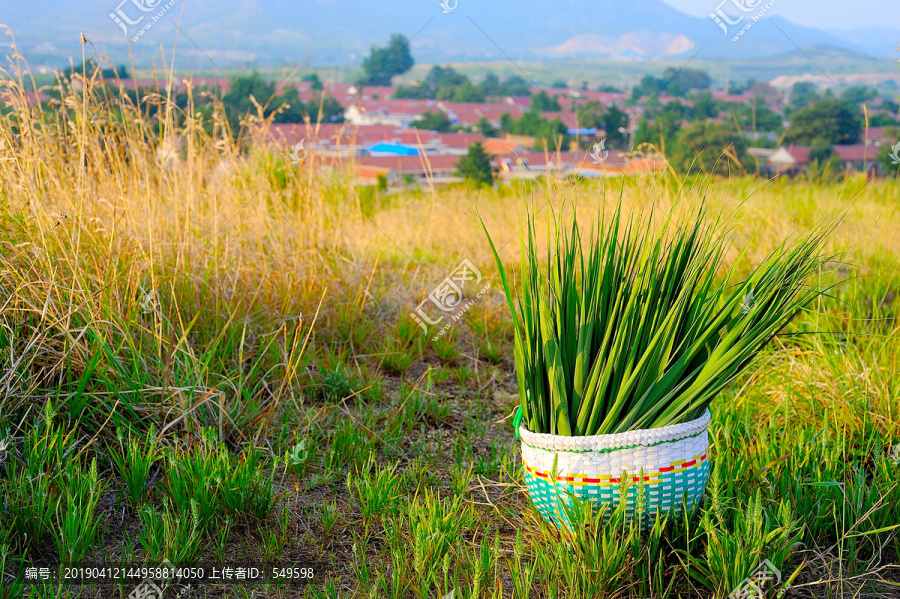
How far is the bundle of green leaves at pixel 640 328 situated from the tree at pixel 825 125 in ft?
60.6

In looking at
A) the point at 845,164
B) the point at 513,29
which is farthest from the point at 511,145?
the point at 513,29

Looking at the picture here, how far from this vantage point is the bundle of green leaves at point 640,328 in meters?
1.46

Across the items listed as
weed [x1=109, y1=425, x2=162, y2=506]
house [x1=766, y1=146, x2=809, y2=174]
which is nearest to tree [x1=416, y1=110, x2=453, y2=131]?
house [x1=766, y1=146, x2=809, y2=174]

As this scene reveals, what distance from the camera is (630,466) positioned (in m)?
1.45

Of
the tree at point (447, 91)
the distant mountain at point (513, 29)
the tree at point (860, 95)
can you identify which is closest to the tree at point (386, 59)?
the tree at point (447, 91)

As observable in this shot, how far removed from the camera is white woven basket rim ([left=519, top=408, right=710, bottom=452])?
1425 millimetres

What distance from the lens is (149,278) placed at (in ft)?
7.77

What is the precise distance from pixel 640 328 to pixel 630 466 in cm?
32

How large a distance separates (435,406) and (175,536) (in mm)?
1153

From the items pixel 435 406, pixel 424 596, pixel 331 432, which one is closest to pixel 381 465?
pixel 331 432

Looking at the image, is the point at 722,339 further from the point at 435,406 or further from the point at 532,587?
the point at 435,406

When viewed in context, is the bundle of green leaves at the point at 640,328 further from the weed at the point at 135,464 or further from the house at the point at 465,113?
the house at the point at 465,113

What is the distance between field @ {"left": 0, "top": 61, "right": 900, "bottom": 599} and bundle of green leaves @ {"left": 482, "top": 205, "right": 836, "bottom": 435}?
0.11 meters

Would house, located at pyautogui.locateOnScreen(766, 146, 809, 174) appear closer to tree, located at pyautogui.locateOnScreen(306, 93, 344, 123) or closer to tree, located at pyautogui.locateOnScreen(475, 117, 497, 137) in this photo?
tree, located at pyautogui.locateOnScreen(306, 93, 344, 123)
